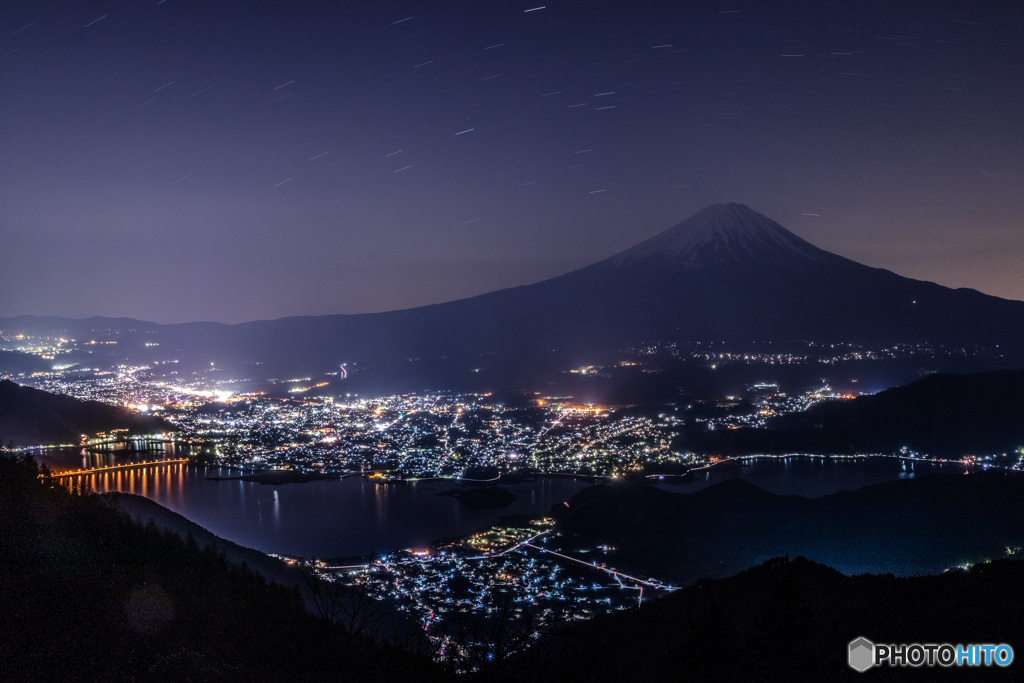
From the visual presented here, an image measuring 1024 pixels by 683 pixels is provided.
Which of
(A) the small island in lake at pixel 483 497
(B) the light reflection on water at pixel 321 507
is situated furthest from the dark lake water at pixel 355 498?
(A) the small island in lake at pixel 483 497

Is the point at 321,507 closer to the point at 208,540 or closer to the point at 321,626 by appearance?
the point at 208,540

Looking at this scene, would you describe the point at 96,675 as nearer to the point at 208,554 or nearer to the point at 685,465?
the point at 208,554

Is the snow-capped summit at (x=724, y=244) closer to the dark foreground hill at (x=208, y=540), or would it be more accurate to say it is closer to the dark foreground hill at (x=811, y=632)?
the dark foreground hill at (x=208, y=540)

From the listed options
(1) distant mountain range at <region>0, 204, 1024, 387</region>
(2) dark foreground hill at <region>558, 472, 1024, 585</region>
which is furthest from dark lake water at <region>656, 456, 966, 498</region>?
(1) distant mountain range at <region>0, 204, 1024, 387</region>

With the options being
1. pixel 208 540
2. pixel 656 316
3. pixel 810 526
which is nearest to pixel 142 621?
pixel 208 540

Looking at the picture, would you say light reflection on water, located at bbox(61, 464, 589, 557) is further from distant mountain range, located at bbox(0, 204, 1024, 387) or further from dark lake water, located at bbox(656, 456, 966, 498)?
distant mountain range, located at bbox(0, 204, 1024, 387)

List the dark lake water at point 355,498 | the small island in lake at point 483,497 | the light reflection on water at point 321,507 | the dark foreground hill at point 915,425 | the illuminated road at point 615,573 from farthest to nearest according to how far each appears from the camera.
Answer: the dark foreground hill at point 915,425 → the small island in lake at point 483,497 → the dark lake water at point 355,498 → the light reflection on water at point 321,507 → the illuminated road at point 615,573
